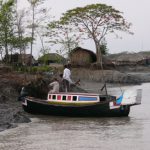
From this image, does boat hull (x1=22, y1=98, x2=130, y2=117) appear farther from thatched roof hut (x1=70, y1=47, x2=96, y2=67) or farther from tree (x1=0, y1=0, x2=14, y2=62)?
thatched roof hut (x1=70, y1=47, x2=96, y2=67)

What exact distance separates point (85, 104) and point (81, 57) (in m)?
33.3

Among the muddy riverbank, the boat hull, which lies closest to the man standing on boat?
A: the boat hull

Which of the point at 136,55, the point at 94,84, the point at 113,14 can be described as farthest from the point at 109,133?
the point at 136,55

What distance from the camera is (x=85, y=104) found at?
2320 centimetres

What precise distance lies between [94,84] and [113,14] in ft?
36.7

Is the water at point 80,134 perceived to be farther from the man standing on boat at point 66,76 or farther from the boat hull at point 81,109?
the man standing on boat at point 66,76

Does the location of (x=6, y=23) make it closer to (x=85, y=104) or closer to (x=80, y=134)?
(x=85, y=104)

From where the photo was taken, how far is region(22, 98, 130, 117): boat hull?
23.0 metres

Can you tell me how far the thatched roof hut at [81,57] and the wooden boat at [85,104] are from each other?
30628 millimetres

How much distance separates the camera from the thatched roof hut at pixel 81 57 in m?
55.2

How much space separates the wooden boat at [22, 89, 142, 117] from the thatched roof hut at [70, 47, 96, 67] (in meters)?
30.6

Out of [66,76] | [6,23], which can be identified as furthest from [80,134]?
[6,23]

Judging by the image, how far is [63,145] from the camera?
54.7 ft

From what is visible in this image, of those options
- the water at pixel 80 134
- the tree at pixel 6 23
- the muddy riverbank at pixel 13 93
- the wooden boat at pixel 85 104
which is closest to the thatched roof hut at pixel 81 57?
the muddy riverbank at pixel 13 93
